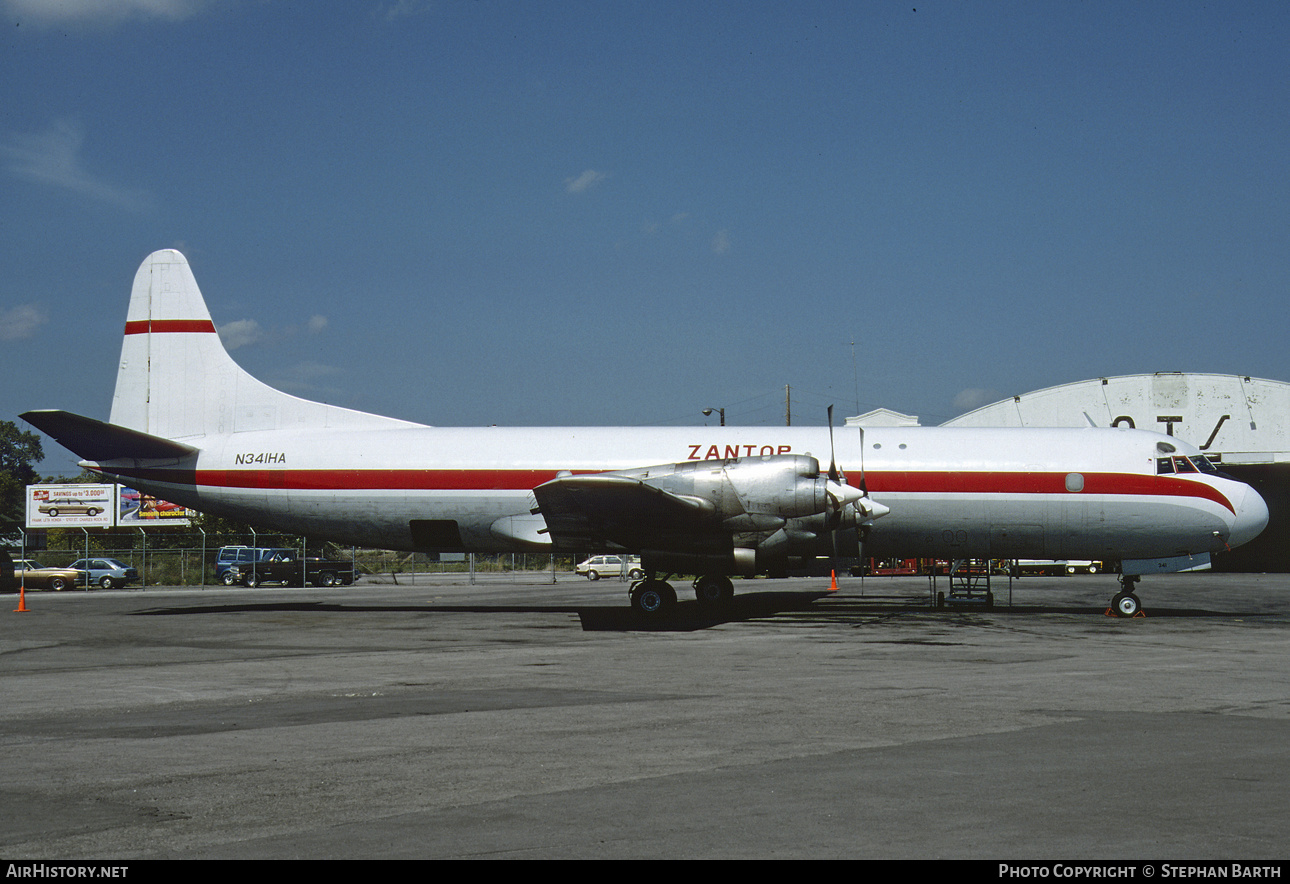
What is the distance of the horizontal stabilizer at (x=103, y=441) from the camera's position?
2452 centimetres

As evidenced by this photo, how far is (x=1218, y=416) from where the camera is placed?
183 ft

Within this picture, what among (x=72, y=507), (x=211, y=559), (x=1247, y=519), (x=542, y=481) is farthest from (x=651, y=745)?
(x=72, y=507)

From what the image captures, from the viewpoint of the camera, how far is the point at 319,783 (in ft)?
24.7

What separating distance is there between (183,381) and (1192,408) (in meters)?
50.1

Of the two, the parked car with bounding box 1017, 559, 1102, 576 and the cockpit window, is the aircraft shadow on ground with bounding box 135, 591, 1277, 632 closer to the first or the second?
the cockpit window

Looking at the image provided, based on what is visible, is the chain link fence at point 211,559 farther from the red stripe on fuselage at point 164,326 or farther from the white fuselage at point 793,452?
the white fuselage at point 793,452

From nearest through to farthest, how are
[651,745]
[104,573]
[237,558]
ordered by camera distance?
[651,745] < [104,573] < [237,558]

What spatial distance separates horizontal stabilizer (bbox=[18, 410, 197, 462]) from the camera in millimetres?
24516

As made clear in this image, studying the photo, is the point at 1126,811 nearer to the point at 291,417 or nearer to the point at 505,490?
the point at 505,490

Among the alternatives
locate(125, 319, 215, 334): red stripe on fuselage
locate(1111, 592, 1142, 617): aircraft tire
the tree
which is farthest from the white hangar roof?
the tree

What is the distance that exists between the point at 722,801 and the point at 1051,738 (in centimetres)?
382

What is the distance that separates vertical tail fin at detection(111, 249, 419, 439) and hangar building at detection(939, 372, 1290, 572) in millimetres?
43372

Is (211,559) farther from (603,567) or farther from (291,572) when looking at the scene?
(603,567)

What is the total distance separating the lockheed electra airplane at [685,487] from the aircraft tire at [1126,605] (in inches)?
1.8
